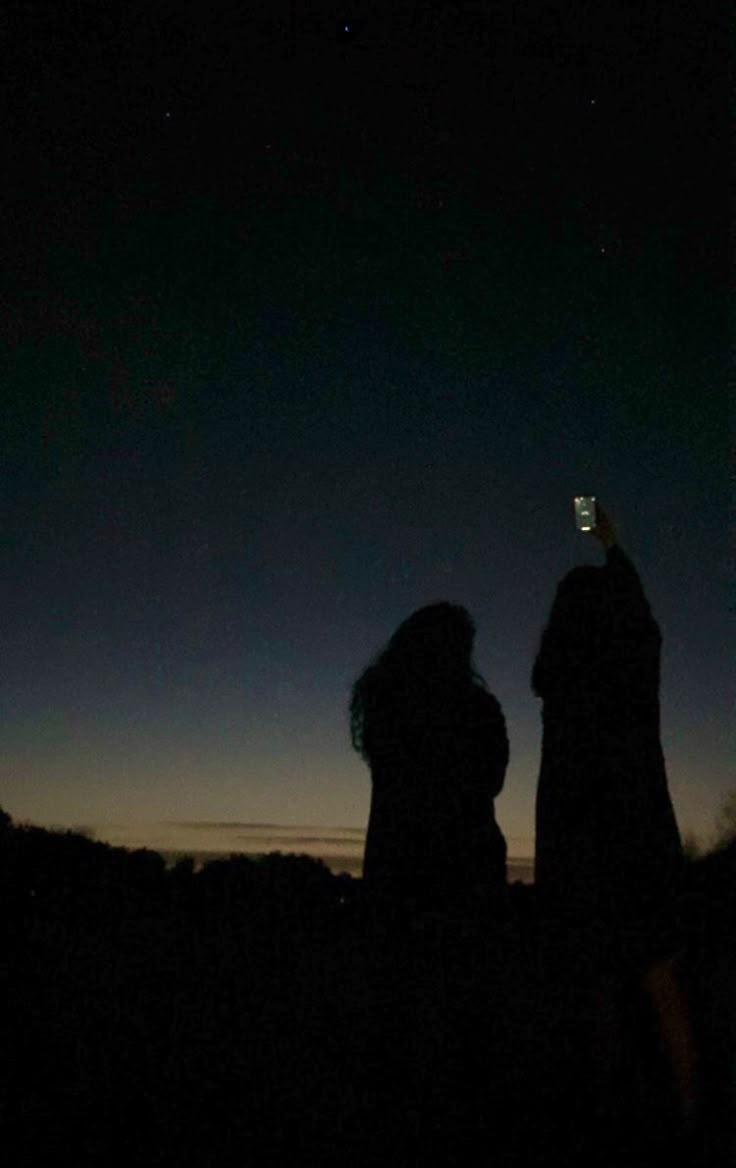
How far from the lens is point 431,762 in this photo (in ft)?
35.6

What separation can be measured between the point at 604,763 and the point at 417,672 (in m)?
2.32

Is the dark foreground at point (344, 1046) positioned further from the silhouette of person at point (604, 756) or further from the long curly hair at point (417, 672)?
the long curly hair at point (417, 672)

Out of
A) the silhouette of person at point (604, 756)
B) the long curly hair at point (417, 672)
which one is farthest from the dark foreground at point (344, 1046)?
the long curly hair at point (417, 672)

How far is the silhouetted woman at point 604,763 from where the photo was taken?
9695 mm

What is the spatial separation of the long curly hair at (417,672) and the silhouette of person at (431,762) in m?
0.01

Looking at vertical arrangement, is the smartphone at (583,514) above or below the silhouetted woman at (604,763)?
above

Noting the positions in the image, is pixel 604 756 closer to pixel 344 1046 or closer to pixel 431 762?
pixel 431 762

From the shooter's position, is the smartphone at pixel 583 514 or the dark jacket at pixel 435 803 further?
the dark jacket at pixel 435 803

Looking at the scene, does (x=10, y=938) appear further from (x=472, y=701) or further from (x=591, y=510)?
(x=591, y=510)

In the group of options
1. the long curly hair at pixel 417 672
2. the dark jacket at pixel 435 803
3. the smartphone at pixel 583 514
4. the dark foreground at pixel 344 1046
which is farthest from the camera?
the long curly hair at pixel 417 672

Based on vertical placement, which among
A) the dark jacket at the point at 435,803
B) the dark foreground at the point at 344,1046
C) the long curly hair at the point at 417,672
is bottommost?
the dark foreground at the point at 344,1046

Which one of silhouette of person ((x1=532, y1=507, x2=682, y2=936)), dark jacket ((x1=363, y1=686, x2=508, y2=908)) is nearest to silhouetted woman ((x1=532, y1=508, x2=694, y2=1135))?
silhouette of person ((x1=532, y1=507, x2=682, y2=936))

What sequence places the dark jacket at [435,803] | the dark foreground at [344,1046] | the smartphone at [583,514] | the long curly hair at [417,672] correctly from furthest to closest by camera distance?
the long curly hair at [417,672]
the dark jacket at [435,803]
the smartphone at [583,514]
the dark foreground at [344,1046]

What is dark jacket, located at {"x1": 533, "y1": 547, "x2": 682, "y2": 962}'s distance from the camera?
9.76 metres
